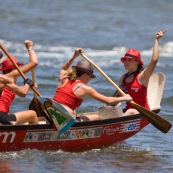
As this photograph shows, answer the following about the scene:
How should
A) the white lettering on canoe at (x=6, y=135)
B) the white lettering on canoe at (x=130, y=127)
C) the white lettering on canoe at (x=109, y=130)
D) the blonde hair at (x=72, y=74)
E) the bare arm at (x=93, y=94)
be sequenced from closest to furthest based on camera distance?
the white lettering on canoe at (x=6, y=135), the bare arm at (x=93, y=94), the blonde hair at (x=72, y=74), the white lettering on canoe at (x=109, y=130), the white lettering on canoe at (x=130, y=127)

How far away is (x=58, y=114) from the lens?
1179cm

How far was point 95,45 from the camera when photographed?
2745cm

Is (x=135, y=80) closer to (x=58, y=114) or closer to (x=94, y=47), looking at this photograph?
(x=58, y=114)

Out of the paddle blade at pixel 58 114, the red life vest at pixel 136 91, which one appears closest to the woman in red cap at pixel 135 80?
the red life vest at pixel 136 91

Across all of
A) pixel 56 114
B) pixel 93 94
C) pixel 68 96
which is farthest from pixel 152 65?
pixel 56 114

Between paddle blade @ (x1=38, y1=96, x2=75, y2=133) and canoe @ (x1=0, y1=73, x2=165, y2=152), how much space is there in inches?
5.2

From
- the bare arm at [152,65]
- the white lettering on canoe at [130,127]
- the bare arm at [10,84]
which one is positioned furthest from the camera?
the white lettering on canoe at [130,127]

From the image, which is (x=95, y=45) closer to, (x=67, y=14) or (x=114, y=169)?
(x=67, y=14)

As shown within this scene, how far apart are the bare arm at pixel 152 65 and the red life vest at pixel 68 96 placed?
3.98ft

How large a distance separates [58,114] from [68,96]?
1.26 ft

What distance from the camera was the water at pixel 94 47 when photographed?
1160 centimetres

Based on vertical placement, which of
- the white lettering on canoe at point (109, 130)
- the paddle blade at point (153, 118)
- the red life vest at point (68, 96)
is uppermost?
the red life vest at point (68, 96)

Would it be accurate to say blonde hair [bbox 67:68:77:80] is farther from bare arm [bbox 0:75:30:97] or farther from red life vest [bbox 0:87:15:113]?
bare arm [bbox 0:75:30:97]

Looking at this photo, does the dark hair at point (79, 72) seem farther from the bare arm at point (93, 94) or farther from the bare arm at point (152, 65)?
the bare arm at point (152, 65)
